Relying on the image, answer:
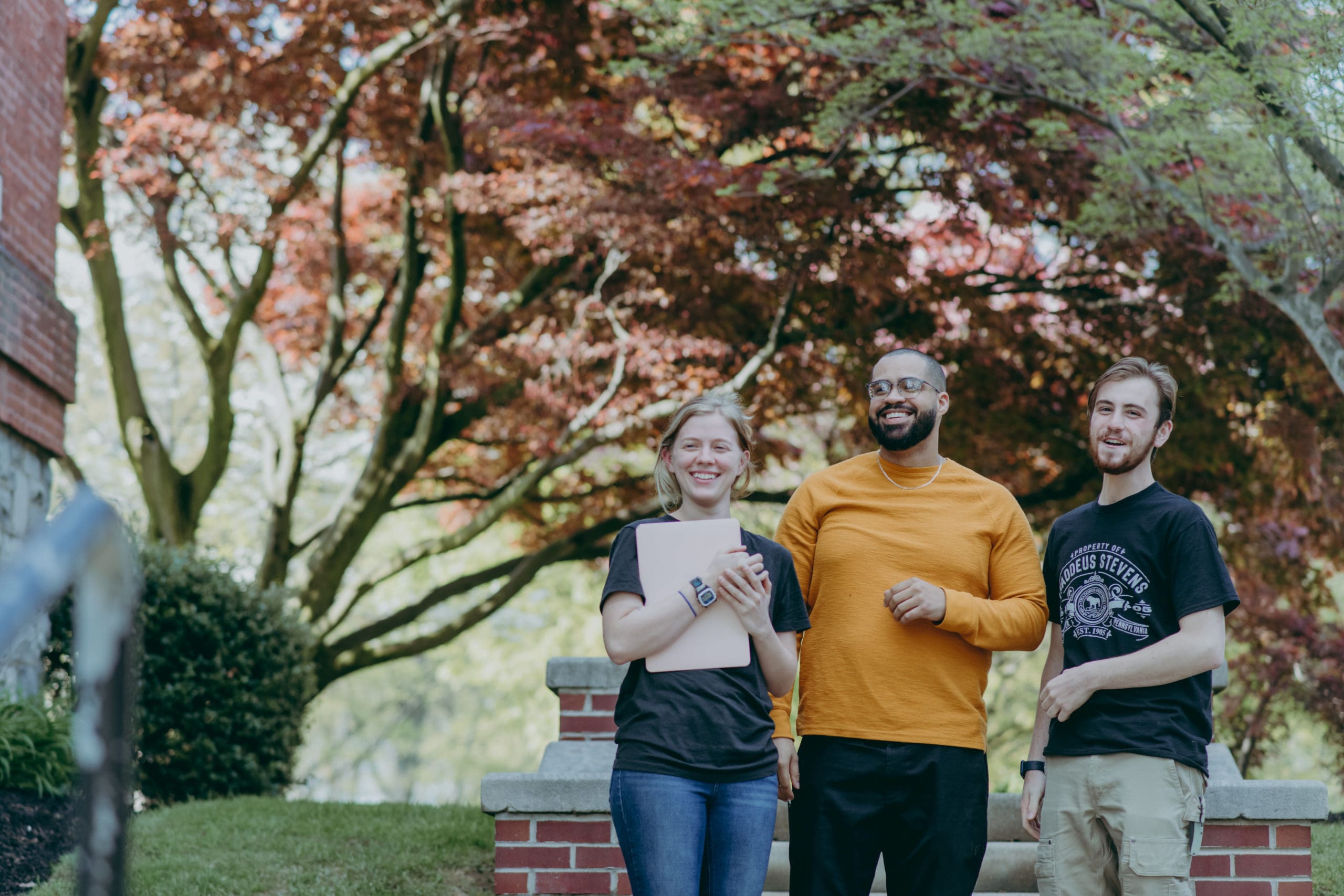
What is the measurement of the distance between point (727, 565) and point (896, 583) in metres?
0.51

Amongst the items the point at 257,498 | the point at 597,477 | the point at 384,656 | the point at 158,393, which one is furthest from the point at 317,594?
the point at 158,393

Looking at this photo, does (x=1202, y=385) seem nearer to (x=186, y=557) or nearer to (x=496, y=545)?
(x=186, y=557)

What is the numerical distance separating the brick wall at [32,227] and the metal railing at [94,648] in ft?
19.3

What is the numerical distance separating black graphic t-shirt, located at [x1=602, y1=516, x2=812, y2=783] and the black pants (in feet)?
0.95

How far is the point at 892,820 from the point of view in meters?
2.92

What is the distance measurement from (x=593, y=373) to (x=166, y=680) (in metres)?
3.53

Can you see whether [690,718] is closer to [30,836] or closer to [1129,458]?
[1129,458]

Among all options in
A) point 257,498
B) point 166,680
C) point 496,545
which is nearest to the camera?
point 166,680

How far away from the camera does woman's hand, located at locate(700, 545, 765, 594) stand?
2.71 m

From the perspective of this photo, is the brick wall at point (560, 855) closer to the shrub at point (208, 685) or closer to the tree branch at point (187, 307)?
the shrub at point (208, 685)

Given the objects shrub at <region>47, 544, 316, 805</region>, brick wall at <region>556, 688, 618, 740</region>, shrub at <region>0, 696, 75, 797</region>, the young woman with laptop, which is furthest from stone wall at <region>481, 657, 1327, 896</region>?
shrub at <region>47, 544, 316, 805</region>

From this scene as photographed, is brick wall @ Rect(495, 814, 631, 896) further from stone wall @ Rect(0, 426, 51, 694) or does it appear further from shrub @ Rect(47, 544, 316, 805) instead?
stone wall @ Rect(0, 426, 51, 694)

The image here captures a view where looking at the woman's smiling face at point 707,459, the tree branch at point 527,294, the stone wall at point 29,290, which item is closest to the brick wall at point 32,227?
the stone wall at point 29,290

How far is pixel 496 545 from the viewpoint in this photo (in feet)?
57.2
